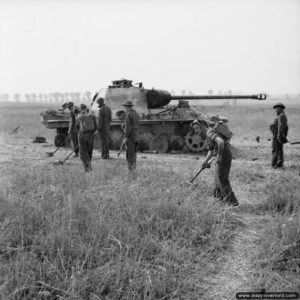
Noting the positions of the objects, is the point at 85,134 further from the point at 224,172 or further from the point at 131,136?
the point at 224,172

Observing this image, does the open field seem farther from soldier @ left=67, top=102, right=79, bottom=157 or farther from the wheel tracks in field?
soldier @ left=67, top=102, right=79, bottom=157

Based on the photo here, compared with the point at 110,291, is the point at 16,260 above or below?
above

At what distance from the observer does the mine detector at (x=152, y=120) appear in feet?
41.8

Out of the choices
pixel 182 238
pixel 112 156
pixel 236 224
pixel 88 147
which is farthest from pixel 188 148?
pixel 182 238

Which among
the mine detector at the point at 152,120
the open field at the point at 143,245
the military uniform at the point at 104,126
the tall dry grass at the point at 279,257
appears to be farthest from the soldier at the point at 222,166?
the mine detector at the point at 152,120

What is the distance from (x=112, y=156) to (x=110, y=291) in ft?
27.5

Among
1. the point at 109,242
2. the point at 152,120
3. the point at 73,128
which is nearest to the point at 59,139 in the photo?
the point at 73,128

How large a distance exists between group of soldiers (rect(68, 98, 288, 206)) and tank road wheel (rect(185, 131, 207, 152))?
9.95 feet

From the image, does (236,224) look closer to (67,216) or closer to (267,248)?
(267,248)

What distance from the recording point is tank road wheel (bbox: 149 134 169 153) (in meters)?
13.0

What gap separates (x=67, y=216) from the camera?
444 cm

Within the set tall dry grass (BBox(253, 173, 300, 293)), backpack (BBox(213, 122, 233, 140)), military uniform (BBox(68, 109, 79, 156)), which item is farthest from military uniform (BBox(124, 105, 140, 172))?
tall dry grass (BBox(253, 173, 300, 293))

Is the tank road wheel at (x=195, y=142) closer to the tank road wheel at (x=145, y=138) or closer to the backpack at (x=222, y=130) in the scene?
the tank road wheel at (x=145, y=138)

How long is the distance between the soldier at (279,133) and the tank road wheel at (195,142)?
3.45 meters
